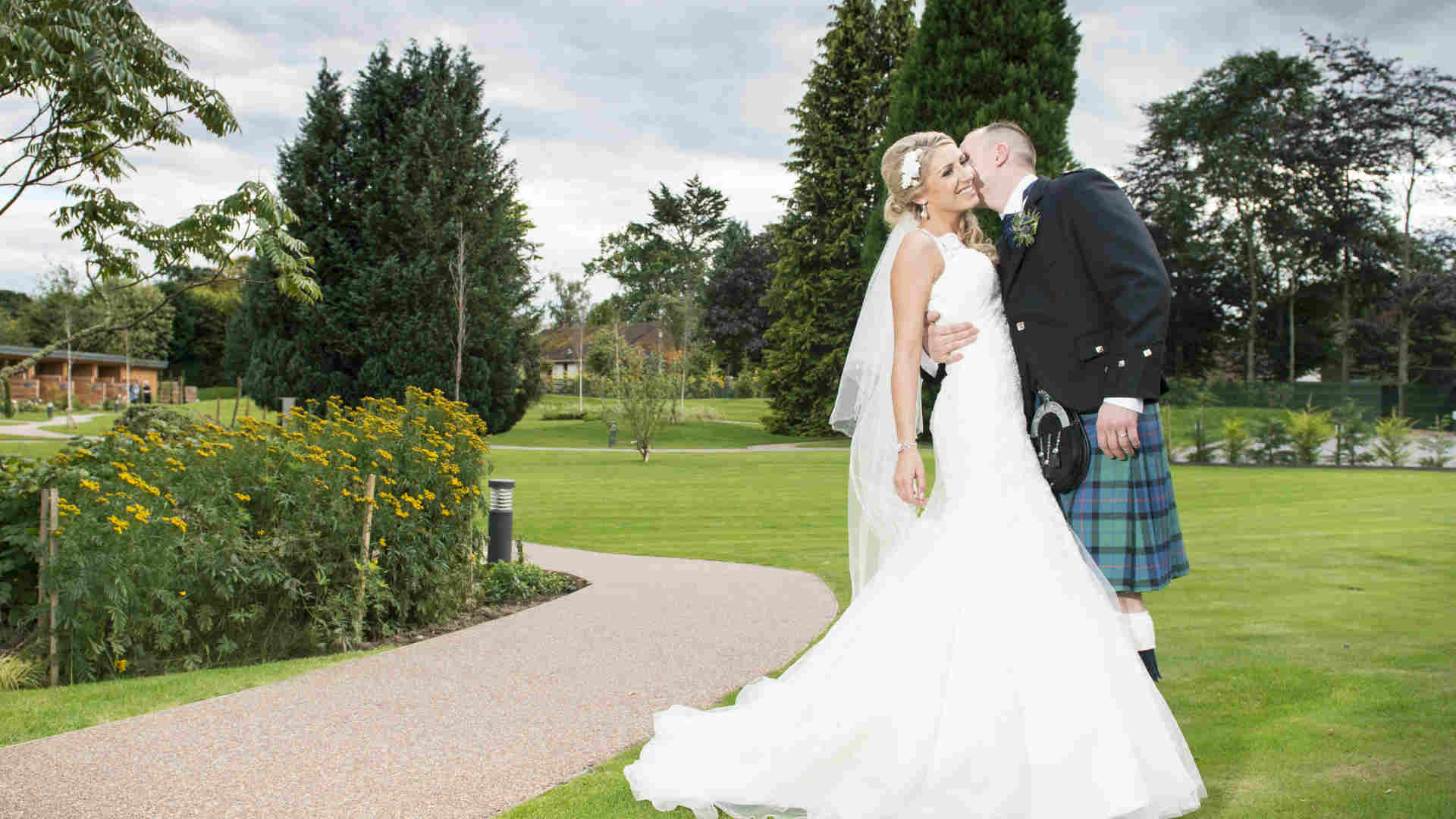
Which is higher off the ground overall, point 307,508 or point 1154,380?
point 1154,380

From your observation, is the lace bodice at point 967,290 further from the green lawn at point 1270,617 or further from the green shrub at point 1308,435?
the green shrub at point 1308,435

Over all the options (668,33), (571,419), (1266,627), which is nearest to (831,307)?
(571,419)

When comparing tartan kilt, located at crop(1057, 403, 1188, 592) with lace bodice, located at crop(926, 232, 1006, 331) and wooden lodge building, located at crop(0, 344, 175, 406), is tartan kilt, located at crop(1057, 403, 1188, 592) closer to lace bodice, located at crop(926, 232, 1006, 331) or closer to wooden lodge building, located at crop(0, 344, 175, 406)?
lace bodice, located at crop(926, 232, 1006, 331)

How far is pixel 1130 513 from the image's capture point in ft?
11.1

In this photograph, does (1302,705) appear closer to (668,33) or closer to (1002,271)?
(1002,271)

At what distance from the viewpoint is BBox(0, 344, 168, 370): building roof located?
46.8 m

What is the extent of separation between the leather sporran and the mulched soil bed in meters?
5.12

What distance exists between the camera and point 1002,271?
357 centimetres

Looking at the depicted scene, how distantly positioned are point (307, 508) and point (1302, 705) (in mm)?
6026

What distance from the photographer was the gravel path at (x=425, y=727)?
3852mm

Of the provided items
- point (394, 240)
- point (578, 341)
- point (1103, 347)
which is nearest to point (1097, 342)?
point (1103, 347)

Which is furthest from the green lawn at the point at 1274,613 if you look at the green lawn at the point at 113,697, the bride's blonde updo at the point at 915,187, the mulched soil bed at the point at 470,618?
the green lawn at the point at 113,697

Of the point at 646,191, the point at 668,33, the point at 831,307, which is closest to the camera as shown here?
the point at 668,33

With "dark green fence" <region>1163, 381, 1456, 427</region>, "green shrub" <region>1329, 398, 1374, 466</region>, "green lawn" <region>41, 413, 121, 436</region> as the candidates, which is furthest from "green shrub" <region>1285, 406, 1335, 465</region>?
"green lawn" <region>41, 413, 121, 436</region>
